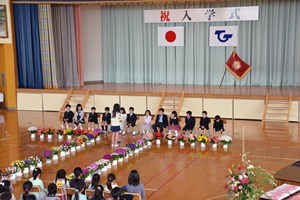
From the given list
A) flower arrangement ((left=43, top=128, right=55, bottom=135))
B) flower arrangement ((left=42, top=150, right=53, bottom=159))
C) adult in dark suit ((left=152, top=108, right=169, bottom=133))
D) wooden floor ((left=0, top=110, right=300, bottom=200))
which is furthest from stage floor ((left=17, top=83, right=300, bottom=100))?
flower arrangement ((left=42, top=150, right=53, bottom=159))

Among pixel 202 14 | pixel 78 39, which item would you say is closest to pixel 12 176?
pixel 78 39

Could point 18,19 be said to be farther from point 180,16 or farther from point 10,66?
point 180,16

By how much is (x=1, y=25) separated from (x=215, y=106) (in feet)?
27.6

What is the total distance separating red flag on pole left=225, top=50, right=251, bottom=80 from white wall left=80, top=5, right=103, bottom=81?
5.89 meters

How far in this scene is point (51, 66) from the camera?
18.3m

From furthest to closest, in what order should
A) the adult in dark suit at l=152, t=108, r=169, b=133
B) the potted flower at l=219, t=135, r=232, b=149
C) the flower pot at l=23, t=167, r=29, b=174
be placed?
the adult in dark suit at l=152, t=108, r=169, b=133 → the potted flower at l=219, t=135, r=232, b=149 → the flower pot at l=23, t=167, r=29, b=174

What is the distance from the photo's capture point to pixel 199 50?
19.3 m

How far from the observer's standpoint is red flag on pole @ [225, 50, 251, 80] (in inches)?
688

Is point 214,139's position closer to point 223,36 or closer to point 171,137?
point 171,137

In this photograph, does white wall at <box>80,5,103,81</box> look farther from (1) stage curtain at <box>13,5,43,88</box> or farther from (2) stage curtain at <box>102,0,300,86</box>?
(1) stage curtain at <box>13,5,43,88</box>

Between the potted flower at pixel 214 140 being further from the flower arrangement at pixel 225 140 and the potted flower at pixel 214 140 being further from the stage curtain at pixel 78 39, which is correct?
the stage curtain at pixel 78 39

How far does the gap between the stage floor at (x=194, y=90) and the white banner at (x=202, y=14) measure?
2569 mm

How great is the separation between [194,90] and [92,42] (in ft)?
19.0

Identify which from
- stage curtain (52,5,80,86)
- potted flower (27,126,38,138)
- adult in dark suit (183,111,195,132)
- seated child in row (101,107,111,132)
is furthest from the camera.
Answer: stage curtain (52,5,80,86)
